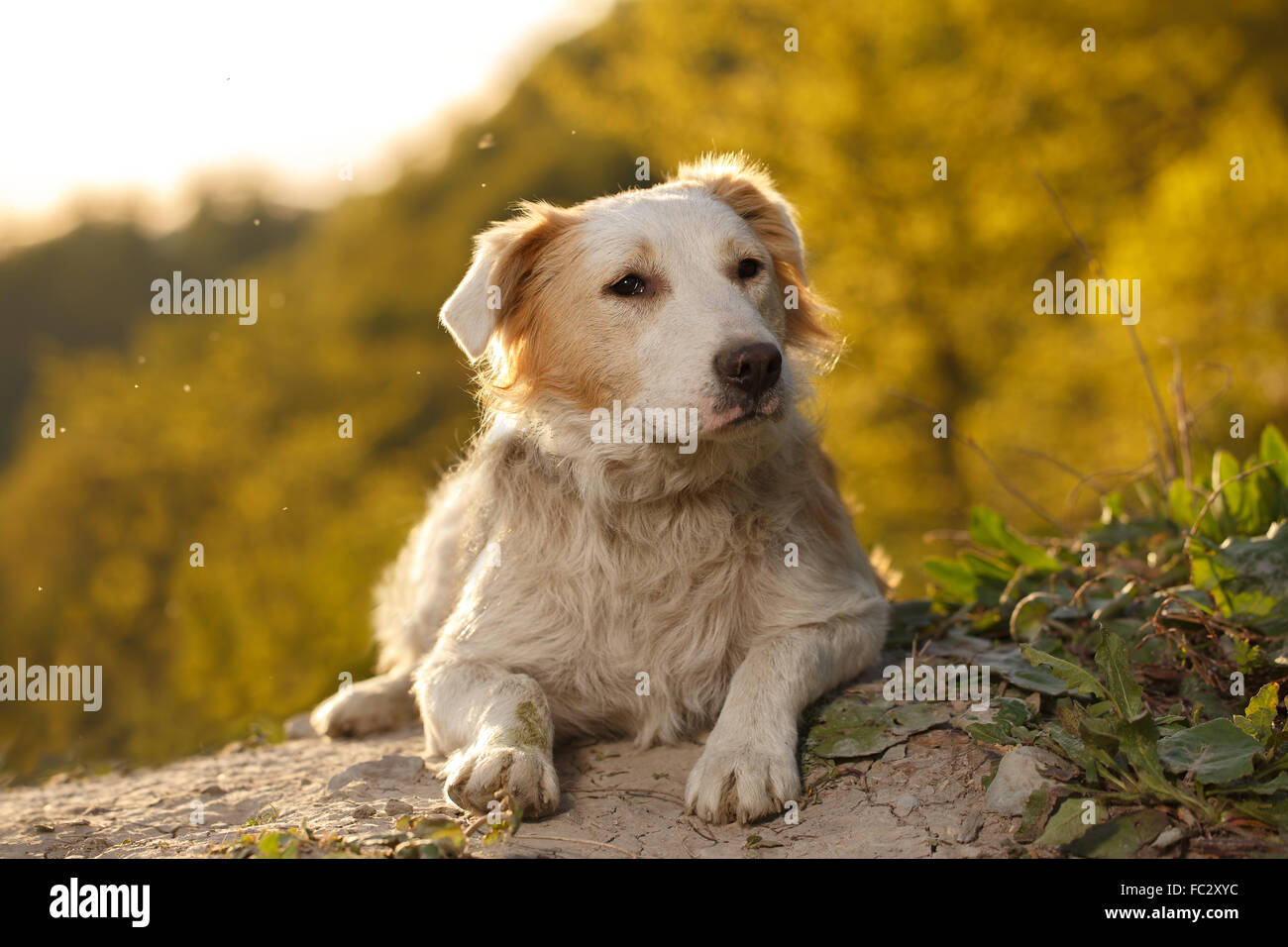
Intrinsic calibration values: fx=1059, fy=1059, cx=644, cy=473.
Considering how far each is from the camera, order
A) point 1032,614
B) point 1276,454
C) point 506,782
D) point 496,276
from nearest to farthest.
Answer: point 506,782, point 496,276, point 1032,614, point 1276,454

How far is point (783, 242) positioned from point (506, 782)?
2.47 meters

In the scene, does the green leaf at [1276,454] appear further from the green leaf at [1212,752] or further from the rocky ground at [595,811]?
the rocky ground at [595,811]

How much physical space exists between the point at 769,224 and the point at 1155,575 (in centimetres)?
226

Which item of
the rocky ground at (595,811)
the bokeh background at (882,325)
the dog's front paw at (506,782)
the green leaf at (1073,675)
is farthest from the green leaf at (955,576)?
the bokeh background at (882,325)

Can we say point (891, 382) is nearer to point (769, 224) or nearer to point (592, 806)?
point (769, 224)

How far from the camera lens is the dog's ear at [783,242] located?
4.29m

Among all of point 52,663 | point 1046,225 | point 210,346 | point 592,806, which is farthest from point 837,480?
point 210,346

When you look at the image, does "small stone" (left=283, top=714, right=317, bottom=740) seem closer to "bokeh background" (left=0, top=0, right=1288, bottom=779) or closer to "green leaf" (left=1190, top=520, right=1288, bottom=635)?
"bokeh background" (left=0, top=0, right=1288, bottom=779)

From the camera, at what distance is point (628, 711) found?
3.78 metres

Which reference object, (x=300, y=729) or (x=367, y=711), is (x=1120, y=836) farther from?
(x=300, y=729)

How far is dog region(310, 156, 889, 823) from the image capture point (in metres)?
3.41

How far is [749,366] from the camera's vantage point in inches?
128

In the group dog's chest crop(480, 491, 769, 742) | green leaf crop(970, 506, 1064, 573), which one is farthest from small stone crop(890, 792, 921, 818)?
green leaf crop(970, 506, 1064, 573)

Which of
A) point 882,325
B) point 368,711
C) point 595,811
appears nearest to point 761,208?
point 595,811
